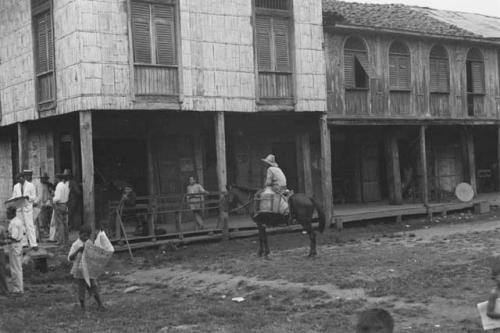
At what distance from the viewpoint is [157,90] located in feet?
56.4

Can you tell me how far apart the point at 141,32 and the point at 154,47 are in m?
0.47

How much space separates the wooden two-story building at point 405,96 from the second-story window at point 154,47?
5776 millimetres

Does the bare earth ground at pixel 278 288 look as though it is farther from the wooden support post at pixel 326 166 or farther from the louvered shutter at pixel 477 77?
the louvered shutter at pixel 477 77

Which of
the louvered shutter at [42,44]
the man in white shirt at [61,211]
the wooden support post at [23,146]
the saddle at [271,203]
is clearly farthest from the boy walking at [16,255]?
the wooden support post at [23,146]

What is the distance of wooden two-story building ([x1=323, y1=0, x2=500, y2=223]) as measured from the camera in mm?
22297

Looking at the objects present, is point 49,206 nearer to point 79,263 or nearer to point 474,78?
point 79,263

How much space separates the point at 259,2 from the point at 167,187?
592 centimetres

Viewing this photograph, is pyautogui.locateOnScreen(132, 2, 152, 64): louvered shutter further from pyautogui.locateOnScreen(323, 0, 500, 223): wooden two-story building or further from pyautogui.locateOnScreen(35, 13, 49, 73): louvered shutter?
pyautogui.locateOnScreen(323, 0, 500, 223): wooden two-story building

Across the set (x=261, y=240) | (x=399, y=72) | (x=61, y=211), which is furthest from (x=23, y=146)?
(x=399, y=72)

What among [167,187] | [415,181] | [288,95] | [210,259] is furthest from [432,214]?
[210,259]

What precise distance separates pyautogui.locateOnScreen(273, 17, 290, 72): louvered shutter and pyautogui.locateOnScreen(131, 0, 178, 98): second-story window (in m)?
3.25

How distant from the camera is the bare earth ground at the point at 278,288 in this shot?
9.12 meters

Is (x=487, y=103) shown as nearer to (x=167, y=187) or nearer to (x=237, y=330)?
(x=167, y=187)

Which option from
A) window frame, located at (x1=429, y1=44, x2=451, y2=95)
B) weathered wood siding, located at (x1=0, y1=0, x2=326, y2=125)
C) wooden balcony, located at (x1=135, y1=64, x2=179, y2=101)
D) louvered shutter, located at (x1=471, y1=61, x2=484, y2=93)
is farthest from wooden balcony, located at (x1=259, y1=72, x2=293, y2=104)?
louvered shutter, located at (x1=471, y1=61, x2=484, y2=93)
